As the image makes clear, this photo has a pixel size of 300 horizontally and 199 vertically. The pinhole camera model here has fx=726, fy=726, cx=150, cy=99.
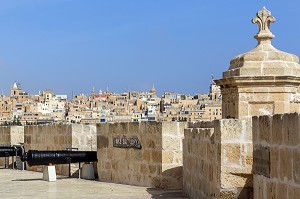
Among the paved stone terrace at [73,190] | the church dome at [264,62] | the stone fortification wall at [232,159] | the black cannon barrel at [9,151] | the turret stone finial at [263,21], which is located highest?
the turret stone finial at [263,21]

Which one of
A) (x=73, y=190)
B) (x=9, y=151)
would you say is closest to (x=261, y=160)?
(x=73, y=190)

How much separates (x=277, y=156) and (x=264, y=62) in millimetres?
5700

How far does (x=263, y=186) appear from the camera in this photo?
6.23 meters

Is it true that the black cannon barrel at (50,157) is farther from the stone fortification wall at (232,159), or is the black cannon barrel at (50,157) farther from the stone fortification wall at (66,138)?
the stone fortification wall at (232,159)

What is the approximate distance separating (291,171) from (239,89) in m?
Result: 5.83

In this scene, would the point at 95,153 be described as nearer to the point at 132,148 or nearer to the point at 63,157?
the point at 63,157

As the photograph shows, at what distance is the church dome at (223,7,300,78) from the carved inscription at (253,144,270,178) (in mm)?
4564

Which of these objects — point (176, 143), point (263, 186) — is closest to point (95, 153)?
point (176, 143)

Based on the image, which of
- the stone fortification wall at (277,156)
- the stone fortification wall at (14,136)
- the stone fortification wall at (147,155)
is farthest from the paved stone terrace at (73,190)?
the stone fortification wall at (14,136)

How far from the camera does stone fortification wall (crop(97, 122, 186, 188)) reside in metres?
10.6

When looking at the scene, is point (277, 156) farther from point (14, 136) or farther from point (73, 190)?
point (14, 136)

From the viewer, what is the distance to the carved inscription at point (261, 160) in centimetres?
601

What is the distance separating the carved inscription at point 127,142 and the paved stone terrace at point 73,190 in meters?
0.65

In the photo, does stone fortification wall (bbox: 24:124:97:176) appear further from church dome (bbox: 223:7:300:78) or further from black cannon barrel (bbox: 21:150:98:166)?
church dome (bbox: 223:7:300:78)
